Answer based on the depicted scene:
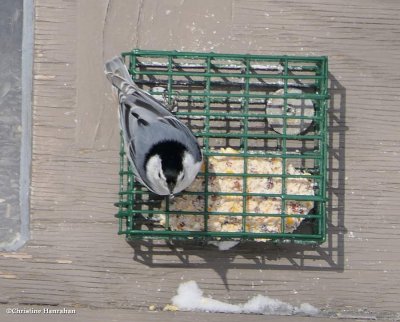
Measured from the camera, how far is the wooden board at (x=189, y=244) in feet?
11.2

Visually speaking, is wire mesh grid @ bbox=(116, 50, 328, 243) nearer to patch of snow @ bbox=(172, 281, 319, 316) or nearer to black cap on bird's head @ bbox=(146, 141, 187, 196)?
patch of snow @ bbox=(172, 281, 319, 316)

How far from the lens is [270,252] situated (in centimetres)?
344

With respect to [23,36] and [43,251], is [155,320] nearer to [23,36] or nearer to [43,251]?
[43,251]

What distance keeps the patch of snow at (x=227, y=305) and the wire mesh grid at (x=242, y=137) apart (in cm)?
26

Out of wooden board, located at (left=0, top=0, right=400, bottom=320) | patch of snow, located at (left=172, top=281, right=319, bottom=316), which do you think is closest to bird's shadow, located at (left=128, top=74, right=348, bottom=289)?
wooden board, located at (left=0, top=0, right=400, bottom=320)

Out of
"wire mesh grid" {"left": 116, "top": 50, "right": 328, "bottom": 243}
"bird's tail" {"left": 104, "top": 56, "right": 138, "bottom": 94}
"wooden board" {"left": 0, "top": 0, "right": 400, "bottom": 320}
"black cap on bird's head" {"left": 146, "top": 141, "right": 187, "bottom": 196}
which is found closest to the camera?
"black cap on bird's head" {"left": 146, "top": 141, "right": 187, "bottom": 196}

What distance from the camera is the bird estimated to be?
113 inches

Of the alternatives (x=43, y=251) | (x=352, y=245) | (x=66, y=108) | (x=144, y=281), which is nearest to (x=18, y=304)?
(x=43, y=251)

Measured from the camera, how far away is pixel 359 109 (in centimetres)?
344

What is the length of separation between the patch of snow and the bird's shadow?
0.11 m

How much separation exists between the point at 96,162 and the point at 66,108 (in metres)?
0.27

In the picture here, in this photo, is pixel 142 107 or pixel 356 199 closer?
pixel 142 107

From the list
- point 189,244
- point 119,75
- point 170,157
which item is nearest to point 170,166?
point 170,157

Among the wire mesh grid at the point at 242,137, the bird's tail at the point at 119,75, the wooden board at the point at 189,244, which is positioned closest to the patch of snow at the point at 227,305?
the wooden board at the point at 189,244
